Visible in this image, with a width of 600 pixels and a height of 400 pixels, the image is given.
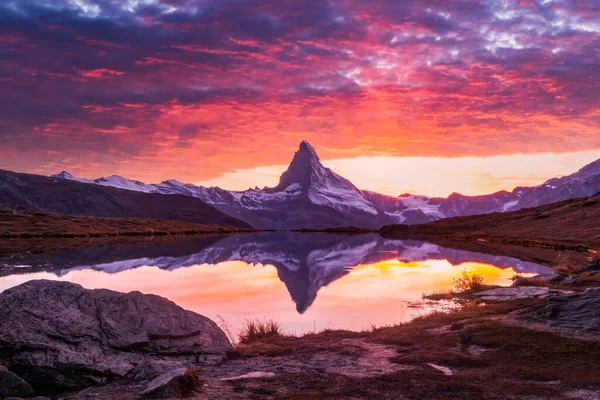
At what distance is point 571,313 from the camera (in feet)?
75.0

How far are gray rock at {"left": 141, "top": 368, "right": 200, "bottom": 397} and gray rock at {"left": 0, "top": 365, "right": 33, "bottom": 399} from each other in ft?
12.7

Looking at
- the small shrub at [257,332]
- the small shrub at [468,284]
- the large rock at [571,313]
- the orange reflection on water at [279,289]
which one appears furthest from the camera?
the small shrub at [468,284]

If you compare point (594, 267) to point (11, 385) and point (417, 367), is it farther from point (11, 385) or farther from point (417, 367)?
point (11, 385)

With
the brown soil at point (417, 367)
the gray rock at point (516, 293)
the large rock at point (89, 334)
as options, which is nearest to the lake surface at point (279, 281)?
the gray rock at point (516, 293)

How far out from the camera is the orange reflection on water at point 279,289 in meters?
33.5

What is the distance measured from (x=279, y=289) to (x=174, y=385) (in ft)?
105

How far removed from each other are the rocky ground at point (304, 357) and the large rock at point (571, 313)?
44mm

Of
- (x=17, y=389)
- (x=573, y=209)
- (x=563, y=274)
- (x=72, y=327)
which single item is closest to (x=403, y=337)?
(x=72, y=327)

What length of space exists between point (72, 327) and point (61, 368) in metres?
1.86

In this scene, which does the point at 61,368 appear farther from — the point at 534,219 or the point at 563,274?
the point at 534,219

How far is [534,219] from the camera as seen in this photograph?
17825 centimetres

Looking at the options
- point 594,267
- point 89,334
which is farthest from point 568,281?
point 89,334

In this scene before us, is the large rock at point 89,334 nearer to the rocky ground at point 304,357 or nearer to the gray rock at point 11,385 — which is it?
the rocky ground at point 304,357

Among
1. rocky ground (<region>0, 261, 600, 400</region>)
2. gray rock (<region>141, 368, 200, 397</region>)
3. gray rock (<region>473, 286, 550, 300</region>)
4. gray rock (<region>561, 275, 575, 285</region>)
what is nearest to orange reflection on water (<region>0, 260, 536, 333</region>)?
gray rock (<region>473, 286, 550, 300</region>)
